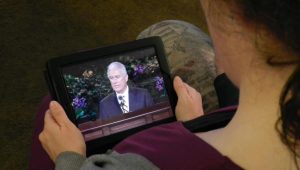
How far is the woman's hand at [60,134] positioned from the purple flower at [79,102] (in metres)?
0.04

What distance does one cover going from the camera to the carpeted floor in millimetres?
1333

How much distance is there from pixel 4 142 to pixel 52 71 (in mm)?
659

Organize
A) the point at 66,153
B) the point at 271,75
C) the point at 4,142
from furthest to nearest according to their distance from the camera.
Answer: the point at 4,142 < the point at 66,153 < the point at 271,75

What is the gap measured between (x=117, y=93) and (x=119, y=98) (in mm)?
10

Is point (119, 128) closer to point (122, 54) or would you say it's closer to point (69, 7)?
point (122, 54)

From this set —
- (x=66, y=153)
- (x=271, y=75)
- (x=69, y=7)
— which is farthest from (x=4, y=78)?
(x=271, y=75)

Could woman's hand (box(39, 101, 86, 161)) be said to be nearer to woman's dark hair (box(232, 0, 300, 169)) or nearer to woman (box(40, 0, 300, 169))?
woman (box(40, 0, 300, 169))

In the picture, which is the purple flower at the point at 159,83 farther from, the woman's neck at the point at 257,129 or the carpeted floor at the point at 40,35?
the carpeted floor at the point at 40,35

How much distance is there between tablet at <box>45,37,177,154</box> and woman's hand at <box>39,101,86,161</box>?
0.08 ft

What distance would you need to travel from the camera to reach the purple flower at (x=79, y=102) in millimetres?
776

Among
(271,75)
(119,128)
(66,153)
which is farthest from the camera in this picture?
(119,128)

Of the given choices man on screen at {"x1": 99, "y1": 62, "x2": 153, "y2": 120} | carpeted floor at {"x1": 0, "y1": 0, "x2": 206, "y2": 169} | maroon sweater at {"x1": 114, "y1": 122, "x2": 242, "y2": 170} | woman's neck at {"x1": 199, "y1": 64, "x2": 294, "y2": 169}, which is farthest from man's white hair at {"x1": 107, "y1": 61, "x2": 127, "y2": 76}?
carpeted floor at {"x1": 0, "y1": 0, "x2": 206, "y2": 169}

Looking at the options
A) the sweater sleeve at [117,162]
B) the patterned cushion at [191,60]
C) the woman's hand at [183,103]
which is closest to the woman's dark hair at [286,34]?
the sweater sleeve at [117,162]

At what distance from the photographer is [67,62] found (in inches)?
29.7
